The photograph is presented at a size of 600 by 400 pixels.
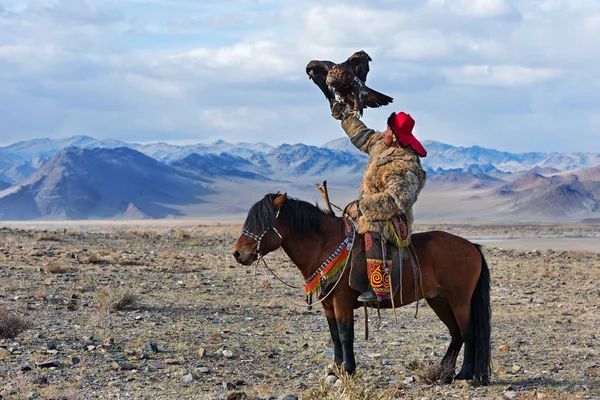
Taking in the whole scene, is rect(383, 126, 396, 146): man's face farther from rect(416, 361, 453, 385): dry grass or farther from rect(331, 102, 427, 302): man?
rect(416, 361, 453, 385): dry grass

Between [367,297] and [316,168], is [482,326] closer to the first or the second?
[367,297]

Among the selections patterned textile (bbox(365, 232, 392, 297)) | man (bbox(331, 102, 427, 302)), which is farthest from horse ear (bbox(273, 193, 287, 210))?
patterned textile (bbox(365, 232, 392, 297))

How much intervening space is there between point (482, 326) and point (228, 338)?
3.65 metres

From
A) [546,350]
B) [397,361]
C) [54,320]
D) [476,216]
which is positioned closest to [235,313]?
[54,320]

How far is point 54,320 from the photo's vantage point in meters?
11.1

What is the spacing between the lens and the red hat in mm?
8406

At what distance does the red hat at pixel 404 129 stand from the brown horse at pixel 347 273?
0.98 meters

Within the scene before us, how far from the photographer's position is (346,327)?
8.16 metres

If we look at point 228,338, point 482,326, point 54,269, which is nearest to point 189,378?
point 228,338

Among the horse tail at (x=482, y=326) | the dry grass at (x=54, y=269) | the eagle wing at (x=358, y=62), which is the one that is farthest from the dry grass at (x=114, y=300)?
the horse tail at (x=482, y=326)

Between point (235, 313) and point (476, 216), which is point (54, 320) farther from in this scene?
point (476, 216)

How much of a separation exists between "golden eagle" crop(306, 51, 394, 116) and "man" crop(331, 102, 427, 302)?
83 cm

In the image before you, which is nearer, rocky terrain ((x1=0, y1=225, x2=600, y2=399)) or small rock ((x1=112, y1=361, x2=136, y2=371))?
rocky terrain ((x1=0, y1=225, x2=600, y2=399))

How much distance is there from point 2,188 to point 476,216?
84969mm
